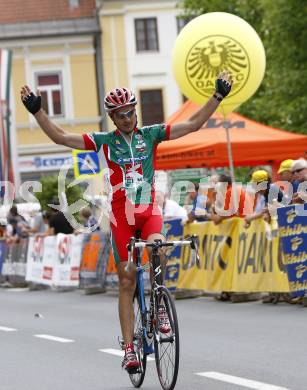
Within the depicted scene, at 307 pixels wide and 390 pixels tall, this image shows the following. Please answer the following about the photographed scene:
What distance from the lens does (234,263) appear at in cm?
1644

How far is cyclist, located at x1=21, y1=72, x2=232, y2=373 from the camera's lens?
28.0 feet

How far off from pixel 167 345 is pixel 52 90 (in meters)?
44.2

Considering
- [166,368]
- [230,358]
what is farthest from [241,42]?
[166,368]

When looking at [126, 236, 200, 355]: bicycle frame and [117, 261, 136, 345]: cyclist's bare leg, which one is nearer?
[126, 236, 200, 355]: bicycle frame

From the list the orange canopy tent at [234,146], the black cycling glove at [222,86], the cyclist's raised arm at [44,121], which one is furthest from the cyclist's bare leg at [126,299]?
the orange canopy tent at [234,146]

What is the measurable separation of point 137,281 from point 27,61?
144ft

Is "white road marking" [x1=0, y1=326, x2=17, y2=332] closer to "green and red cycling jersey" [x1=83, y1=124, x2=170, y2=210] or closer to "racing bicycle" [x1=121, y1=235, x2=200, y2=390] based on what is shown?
"racing bicycle" [x1=121, y1=235, x2=200, y2=390]

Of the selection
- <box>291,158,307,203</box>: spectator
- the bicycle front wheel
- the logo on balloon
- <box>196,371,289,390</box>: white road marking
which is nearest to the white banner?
the logo on balloon

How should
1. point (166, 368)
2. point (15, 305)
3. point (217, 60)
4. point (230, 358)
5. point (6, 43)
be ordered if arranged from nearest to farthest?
1. point (166, 368)
2. point (230, 358)
3. point (217, 60)
4. point (15, 305)
5. point (6, 43)

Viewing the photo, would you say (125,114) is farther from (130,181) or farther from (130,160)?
(130,181)

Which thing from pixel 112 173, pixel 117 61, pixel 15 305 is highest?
pixel 117 61

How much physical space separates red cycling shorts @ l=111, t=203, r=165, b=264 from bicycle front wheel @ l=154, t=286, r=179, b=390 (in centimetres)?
45

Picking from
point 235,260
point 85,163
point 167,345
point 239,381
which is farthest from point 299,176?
point 85,163

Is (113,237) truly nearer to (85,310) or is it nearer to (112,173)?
(112,173)
